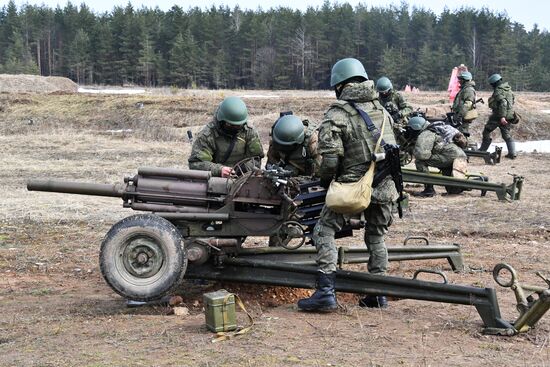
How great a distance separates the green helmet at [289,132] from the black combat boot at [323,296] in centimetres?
165

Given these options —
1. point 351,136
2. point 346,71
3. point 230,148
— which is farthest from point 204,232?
point 346,71

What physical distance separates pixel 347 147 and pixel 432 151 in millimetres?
7299

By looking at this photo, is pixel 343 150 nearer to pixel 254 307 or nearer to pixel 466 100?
pixel 254 307

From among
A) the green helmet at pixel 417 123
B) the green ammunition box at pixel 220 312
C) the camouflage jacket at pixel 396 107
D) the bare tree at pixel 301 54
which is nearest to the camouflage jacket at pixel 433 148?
the green helmet at pixel 417 123

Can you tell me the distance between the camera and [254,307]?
623 cm

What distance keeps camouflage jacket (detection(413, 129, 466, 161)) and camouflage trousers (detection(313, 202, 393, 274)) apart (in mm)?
6787

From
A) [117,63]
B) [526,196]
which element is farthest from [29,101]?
[117,63]

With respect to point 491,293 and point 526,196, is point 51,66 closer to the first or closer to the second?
point 526,196

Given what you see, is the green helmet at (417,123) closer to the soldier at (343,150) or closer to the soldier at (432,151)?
the soldier at (432,151)

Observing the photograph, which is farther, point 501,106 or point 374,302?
point 501,106

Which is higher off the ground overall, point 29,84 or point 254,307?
point 29,84

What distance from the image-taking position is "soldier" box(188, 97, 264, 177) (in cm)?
704

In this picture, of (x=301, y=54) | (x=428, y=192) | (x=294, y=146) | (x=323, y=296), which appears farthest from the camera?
(x=301, y=54)

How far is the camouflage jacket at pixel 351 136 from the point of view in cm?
579
